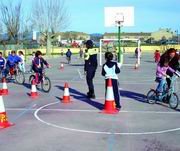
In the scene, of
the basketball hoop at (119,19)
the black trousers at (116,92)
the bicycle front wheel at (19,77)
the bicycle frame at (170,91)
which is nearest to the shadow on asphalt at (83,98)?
the black trousers at (116,92)

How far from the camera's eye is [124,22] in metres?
37.9

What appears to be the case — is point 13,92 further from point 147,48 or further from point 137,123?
point 147,48

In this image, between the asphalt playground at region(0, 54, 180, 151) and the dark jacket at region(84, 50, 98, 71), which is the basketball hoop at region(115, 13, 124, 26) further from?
the asphalt playground at region(0, 54, 180, 151)

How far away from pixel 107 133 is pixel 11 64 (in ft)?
42.9

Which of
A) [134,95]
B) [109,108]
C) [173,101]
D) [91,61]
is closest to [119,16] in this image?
[134,95]

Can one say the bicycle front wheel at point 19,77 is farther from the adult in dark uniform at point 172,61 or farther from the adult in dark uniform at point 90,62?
the adult in dark uniform at point 172,61

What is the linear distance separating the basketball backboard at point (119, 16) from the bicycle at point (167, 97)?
24.1 metres

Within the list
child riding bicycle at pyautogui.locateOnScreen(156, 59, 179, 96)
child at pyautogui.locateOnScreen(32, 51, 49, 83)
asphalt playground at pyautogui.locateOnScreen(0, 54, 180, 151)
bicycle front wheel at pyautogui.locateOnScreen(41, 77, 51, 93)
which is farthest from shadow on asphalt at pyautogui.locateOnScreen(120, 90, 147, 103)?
child at pyautogui.locateOnScreen(32, 51, 49, 83)

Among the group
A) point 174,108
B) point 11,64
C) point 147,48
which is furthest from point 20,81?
point 147,48

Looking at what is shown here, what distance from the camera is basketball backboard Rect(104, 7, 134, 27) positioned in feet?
123

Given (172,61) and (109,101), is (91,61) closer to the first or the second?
(172,61)

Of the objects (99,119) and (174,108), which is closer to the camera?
(99,119)

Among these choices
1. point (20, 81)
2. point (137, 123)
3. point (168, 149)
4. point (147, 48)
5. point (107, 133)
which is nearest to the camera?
point (168, 149)

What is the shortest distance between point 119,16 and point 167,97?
25325mm
